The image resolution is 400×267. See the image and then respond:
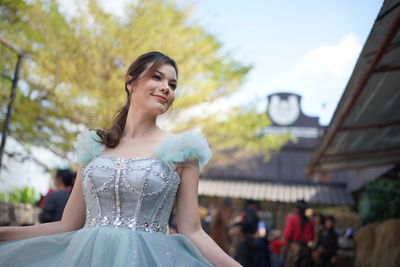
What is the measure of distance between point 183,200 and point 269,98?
28.5 metres

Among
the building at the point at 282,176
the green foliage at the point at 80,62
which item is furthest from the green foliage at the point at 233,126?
the building at the point at 282,176

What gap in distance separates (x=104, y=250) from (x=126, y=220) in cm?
20

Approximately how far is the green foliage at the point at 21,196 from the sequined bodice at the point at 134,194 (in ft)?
18.1

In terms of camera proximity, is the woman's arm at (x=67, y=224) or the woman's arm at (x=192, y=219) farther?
the woman's arm at (x=67, y=224)

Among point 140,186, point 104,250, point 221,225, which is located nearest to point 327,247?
point 221,225

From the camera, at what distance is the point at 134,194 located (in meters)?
2.10

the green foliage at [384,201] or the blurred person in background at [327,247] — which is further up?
the green foliage at [384,201]

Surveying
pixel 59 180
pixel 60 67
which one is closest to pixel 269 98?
pixel 60 67

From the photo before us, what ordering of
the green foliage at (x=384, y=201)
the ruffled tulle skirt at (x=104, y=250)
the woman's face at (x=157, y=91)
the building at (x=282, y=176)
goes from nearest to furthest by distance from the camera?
the ruffled tulle skirt at (x=104, y=250) → the woman's face at (x=157, y=91) → the green foliage at (x=384, y=201) → the building at (x=282, y=176)

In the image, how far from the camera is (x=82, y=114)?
1077 cm

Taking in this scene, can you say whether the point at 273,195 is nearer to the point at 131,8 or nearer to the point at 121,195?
the point at 131,8

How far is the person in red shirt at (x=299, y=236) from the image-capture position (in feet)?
28.9

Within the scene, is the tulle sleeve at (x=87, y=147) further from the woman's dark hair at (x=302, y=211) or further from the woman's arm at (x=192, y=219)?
the woman's dark hair at (x=302, y=211)

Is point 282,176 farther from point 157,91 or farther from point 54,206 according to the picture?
point 157,91
